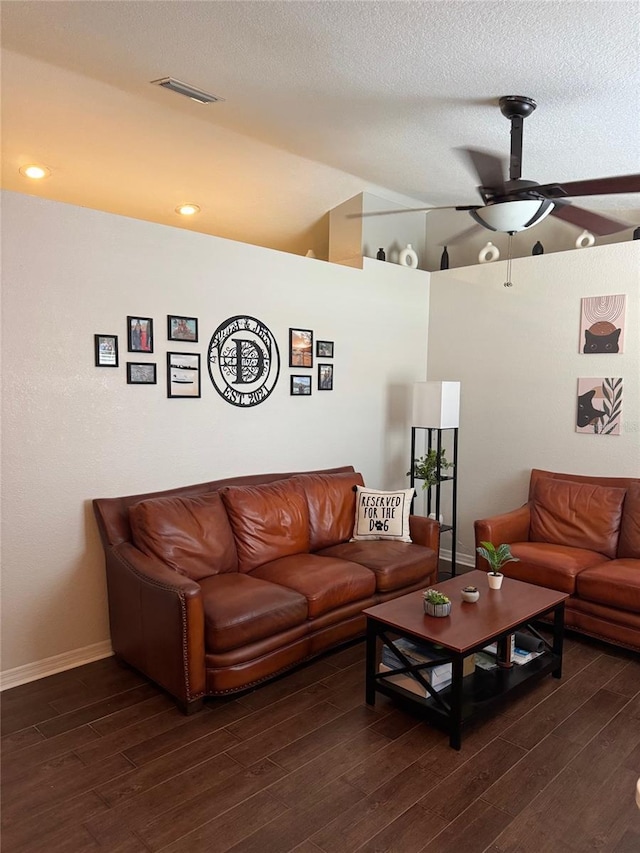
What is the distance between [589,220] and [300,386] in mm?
2216

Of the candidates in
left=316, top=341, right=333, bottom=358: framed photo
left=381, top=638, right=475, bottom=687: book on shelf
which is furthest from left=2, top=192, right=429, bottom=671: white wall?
left=381, top=638, right=475, bottom=687: book on shelf

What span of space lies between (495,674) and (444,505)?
101 inches

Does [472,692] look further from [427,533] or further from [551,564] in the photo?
[427,533]

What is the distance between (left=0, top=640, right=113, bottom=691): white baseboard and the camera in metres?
3.09

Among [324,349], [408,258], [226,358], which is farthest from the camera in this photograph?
[408,258]

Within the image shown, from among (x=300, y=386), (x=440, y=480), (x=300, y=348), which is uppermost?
(x=300, y=348)

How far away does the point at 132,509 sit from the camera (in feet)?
10.9

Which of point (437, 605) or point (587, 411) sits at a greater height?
point (587, 411)

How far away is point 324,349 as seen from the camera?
4652 millimetres

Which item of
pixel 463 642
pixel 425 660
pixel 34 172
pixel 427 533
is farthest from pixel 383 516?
pixel 34 172

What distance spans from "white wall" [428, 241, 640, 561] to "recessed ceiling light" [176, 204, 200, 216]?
87.2 inches

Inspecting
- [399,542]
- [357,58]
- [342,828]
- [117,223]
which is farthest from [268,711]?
[357,58]

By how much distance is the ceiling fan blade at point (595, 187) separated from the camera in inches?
101

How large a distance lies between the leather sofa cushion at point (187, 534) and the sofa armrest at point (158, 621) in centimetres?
11
